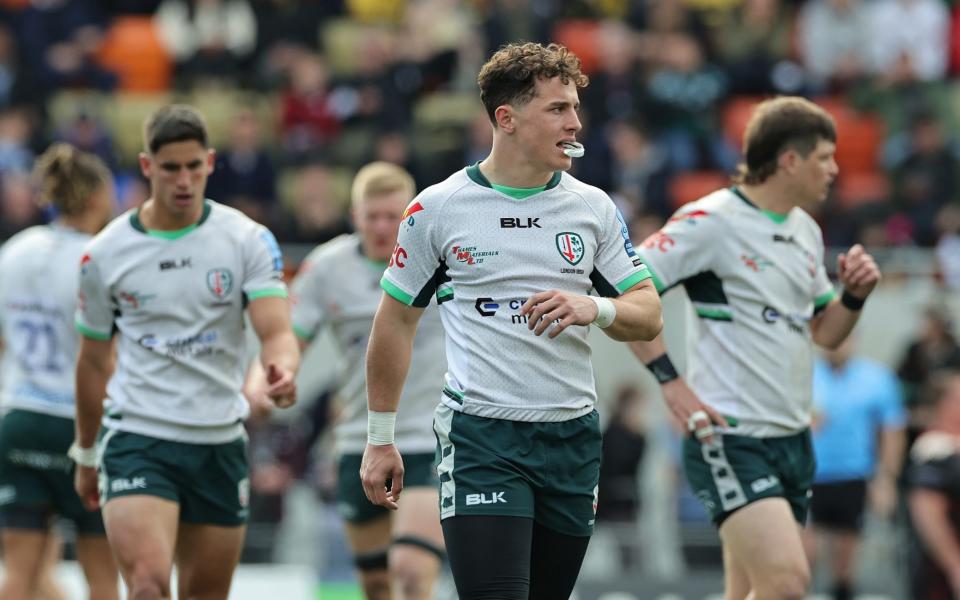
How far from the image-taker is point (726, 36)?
19.4 meters

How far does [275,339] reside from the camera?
7738 mm

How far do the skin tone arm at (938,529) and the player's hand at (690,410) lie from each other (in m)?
5.14

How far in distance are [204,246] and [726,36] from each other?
12701 mm

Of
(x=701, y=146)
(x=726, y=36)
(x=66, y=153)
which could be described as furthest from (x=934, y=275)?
(x=66, y=153)

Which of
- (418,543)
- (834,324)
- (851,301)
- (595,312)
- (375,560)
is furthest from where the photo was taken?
(375,560)

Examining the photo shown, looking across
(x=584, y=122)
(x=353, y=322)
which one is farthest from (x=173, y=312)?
(x=584, y=122)

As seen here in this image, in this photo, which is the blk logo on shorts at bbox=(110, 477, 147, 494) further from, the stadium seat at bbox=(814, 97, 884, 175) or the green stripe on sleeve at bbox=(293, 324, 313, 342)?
the stadium seat at bbox=(814, 97, 884, 175)

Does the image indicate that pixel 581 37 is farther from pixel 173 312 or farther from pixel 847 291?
pixel 173 312

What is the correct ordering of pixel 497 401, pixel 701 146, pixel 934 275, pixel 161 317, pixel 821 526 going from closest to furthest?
pixel 497 401 → pixel 161 317 → pixel 821 526 → pixel 934 275 → pixel 701 146

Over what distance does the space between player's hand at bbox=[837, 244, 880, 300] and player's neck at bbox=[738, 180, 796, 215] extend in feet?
1.37

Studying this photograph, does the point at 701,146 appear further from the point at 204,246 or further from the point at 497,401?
the point at 497,401

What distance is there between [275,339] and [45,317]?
207 centimetres

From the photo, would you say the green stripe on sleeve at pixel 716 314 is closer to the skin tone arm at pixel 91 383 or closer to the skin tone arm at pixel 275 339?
the skin tone arm at pixel 275 339

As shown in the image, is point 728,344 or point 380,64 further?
point 380,64
